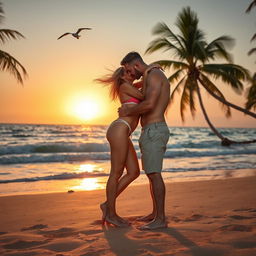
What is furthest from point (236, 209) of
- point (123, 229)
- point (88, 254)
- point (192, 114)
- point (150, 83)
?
point (192, 114)

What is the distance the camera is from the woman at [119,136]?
411 cm

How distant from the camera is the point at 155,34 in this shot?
19.0 meters

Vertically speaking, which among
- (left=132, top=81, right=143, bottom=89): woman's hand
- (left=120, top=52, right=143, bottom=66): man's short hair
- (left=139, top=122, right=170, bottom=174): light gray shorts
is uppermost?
(left=120, top=52, right=143, bottom=66): man's short hair

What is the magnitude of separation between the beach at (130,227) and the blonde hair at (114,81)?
5.25 feet

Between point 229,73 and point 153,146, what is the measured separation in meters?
15.7

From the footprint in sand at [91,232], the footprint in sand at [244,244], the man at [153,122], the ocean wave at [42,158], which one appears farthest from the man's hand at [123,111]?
the ocean wave at [42,158]

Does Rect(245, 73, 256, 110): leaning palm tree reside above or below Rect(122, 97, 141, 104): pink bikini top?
above

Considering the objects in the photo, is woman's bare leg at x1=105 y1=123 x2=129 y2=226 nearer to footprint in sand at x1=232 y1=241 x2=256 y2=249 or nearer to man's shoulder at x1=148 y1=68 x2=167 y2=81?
man's shoulder at x1=148 y1=68 x2=167 y2=81

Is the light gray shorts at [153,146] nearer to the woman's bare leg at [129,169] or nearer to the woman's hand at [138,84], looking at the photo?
the woman's bare leg at [129,169]

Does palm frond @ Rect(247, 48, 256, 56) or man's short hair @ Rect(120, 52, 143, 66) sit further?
palm frond @ Rect(247, 48, 256, 56)

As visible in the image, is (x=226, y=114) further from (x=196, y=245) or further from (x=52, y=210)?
(x=196, y=245)

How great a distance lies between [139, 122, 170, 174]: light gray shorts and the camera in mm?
3977

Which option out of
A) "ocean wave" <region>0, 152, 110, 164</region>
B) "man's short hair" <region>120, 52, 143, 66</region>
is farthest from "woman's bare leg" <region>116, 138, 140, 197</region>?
"ocean wave" <region>0, 152, 110, 164</region>

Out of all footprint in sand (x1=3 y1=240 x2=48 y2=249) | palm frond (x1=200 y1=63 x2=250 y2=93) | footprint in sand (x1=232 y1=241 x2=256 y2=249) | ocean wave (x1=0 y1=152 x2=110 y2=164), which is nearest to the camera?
footprint in sand (x1=232 y1=241 x2=256 y2=249)
